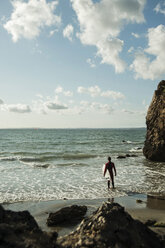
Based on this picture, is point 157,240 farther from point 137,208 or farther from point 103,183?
point 103,183

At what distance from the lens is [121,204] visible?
9.65 meters

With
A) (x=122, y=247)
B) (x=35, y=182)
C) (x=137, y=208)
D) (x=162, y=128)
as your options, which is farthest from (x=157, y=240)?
(x=162, y=128)

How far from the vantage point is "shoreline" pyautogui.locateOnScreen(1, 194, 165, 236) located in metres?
7.96

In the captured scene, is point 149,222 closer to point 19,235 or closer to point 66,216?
point 66,216

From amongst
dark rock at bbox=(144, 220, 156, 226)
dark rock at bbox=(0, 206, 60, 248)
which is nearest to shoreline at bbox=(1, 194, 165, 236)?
dark rock at bbox=(144, 220, 156, 226)

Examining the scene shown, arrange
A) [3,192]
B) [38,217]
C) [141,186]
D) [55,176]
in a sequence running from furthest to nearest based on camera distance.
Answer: [55,176] < [141,186] < [3,192] < [38,217]

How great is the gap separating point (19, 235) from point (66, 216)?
4.08m

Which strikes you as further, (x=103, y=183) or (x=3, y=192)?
(x=103, y=183)

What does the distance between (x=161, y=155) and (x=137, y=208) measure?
50.5ft

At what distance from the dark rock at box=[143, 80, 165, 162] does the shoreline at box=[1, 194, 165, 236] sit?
1286 cm

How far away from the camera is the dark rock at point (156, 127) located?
74.3 feet

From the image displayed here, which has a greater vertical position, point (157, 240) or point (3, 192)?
point (157, 240)

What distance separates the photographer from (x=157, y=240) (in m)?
4.07

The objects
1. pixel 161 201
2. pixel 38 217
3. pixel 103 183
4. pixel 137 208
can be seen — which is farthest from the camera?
pixel 103 183
